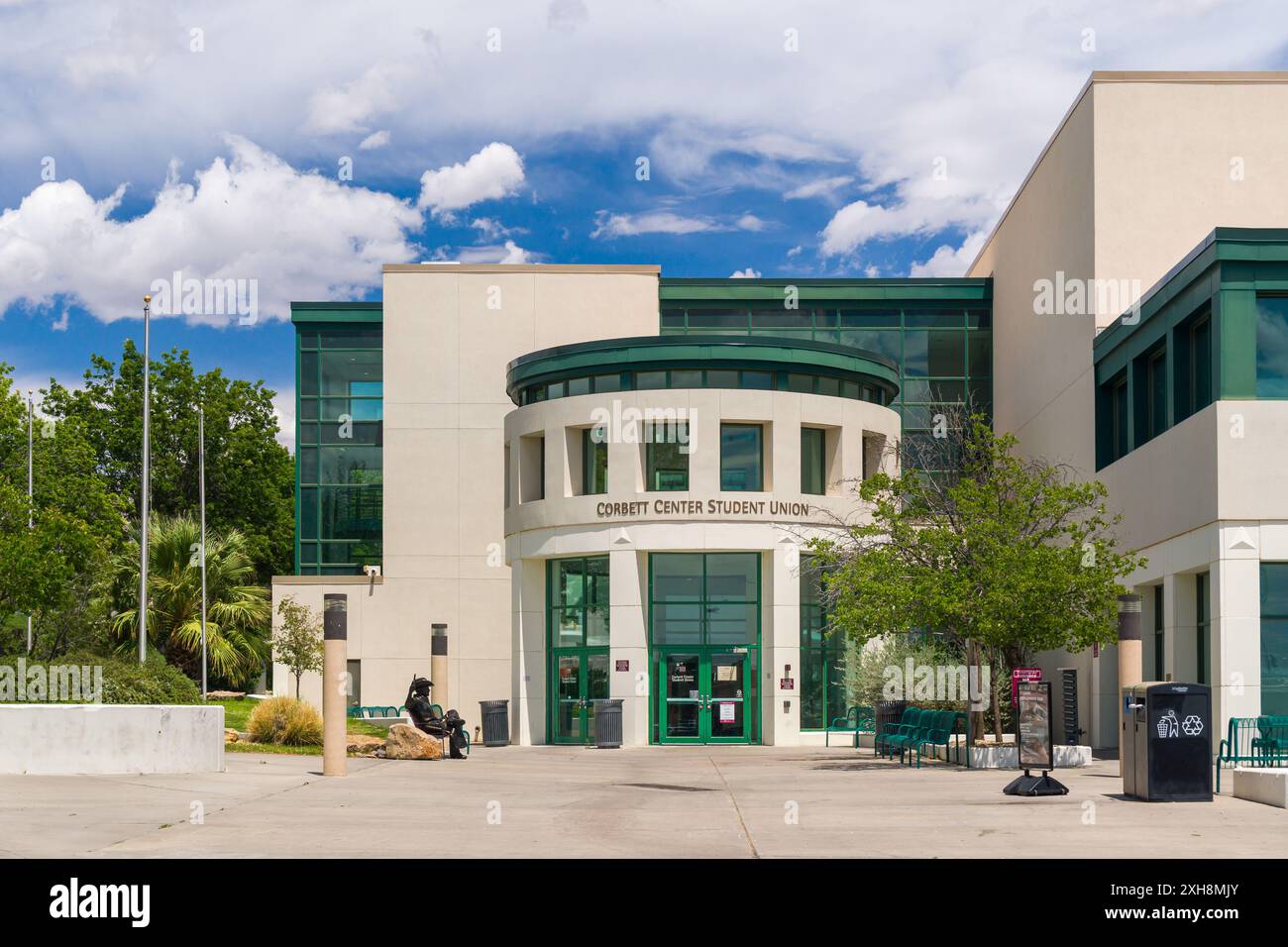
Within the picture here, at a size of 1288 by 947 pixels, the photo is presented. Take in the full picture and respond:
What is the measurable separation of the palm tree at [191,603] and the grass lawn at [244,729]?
3.80 meters

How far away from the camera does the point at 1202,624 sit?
29922 mm

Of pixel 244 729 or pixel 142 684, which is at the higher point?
pixel 142 684

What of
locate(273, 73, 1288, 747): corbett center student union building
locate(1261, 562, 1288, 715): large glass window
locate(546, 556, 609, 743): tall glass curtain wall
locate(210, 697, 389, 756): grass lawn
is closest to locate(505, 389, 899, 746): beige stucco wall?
locate(273, 73, 1288, 747): corbett center student union building

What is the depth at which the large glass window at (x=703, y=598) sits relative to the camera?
124 feet

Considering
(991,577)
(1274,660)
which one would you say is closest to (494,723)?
(991,577)

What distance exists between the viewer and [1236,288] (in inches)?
1093

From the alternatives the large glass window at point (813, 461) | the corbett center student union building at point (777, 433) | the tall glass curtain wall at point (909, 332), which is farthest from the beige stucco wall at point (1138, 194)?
the tall glass curtain wall at point (909, 332)

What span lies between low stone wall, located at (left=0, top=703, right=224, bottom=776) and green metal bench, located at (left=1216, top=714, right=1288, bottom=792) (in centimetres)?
1483

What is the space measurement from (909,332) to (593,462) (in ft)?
53.1

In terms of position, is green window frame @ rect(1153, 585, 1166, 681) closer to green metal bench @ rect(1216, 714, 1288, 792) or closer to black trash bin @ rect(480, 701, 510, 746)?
green metal bench @ rect(1216, 714, 1288, 792)

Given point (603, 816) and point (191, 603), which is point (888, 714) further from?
point (191, 603)

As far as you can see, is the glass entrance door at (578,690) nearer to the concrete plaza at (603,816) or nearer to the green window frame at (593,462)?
the green window frame at (593,462)

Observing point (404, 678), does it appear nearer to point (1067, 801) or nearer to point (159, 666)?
point (159, 666)

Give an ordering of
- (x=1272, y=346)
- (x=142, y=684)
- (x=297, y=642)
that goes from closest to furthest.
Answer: (x=142, y=684), (x=1272, y=346), (x=297, y=642)
